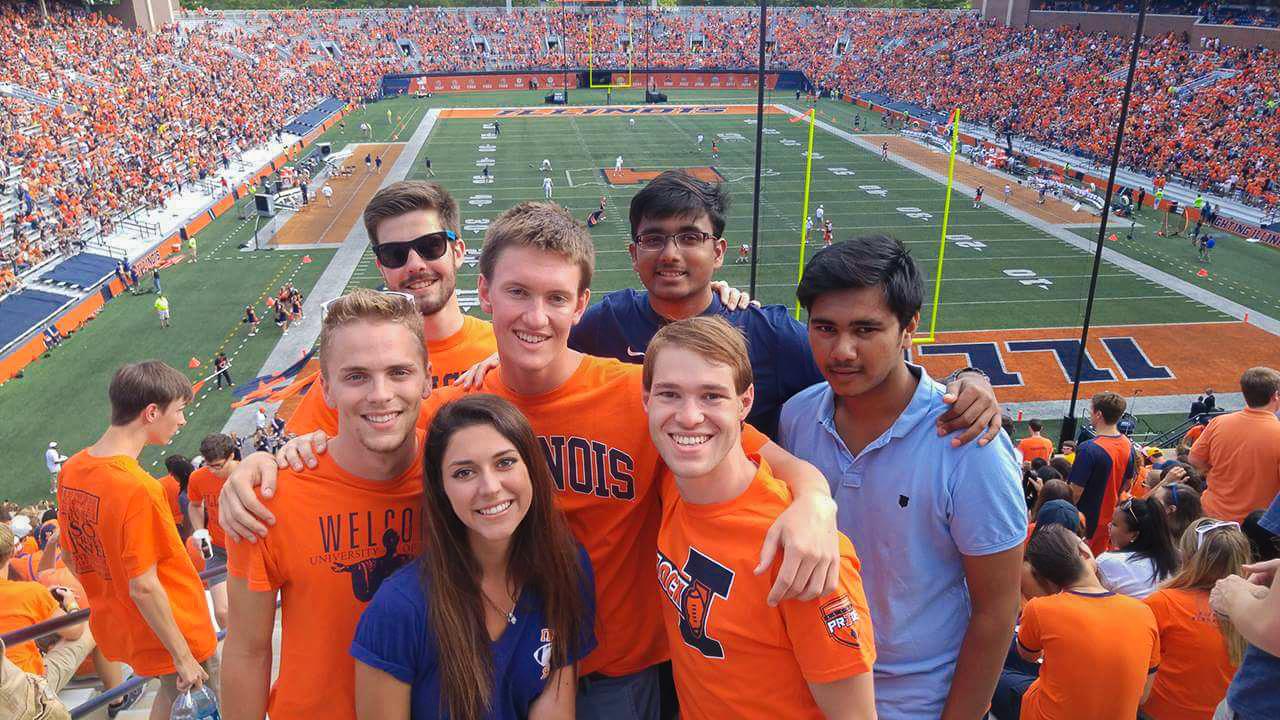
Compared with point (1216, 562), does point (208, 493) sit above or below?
below

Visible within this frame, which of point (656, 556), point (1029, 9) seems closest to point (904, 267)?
point (656, 556)

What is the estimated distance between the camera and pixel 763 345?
350 centimetres

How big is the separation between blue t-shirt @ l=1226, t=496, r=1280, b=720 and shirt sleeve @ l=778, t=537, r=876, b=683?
1281 mm

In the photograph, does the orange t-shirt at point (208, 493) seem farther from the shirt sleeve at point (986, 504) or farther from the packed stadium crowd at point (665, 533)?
the shirt sleeve at point (986, 504)

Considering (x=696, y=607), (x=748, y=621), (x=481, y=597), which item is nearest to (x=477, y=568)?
(x=481, y=597)

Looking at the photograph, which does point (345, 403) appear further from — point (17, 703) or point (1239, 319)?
point (1239, 319)

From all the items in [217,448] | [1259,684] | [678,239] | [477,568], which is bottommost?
[217,448]

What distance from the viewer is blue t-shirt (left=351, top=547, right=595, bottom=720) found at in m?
2.28

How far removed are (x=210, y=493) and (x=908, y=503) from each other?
629 centimetres

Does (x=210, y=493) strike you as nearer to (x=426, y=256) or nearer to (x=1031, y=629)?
(x=426, y=256)

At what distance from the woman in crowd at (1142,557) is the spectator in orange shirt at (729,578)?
10.2 ft

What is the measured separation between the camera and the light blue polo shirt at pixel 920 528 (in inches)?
99.7

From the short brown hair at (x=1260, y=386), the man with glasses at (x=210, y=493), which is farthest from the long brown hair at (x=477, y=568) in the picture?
the short brown hair at (x=1260, y=386)

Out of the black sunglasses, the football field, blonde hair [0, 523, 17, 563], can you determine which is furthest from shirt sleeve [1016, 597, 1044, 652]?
the football field
